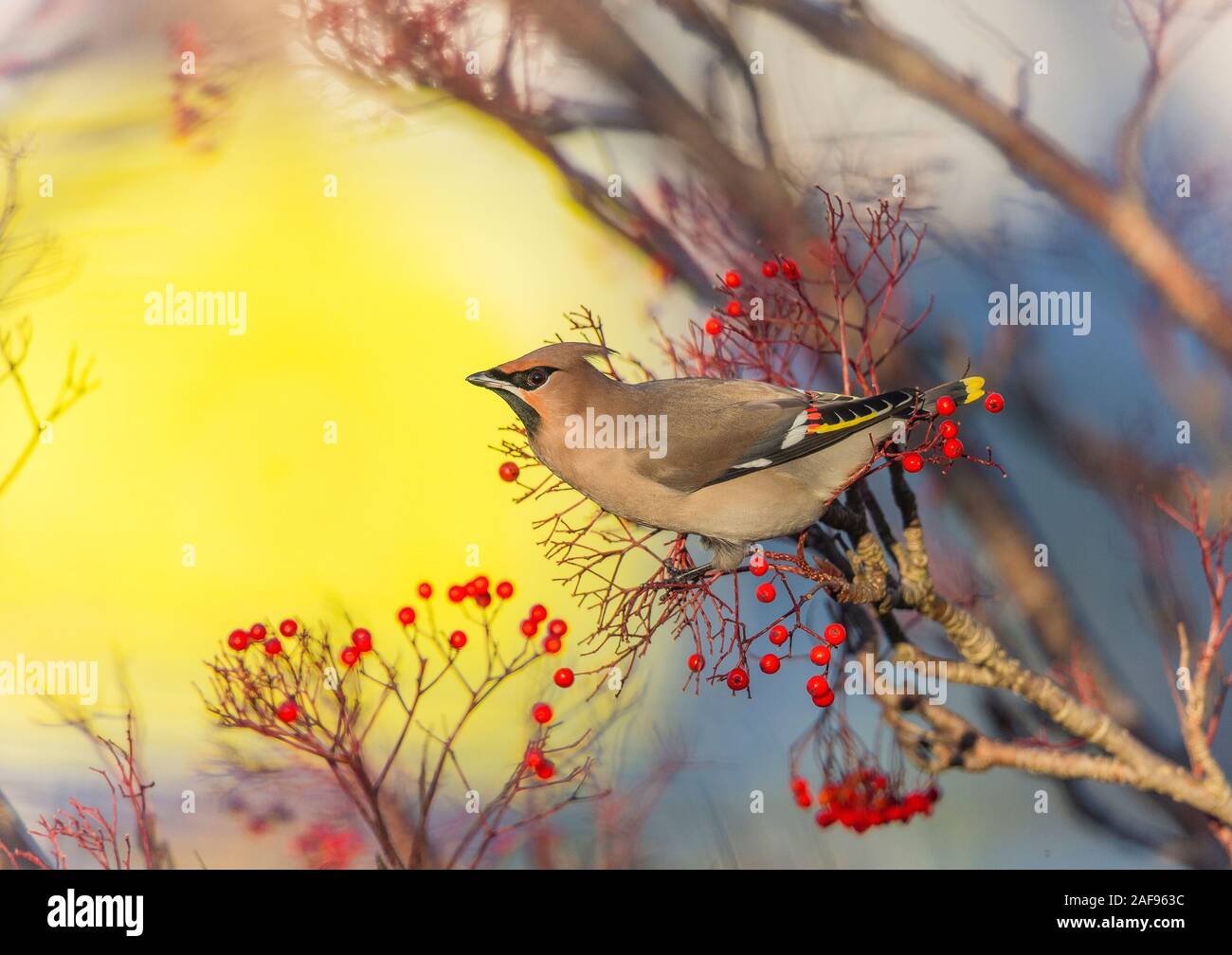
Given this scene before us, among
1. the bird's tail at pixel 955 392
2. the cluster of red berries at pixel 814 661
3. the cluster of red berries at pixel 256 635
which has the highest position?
the bird's tail at pixel 955 392

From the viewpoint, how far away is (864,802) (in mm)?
3143

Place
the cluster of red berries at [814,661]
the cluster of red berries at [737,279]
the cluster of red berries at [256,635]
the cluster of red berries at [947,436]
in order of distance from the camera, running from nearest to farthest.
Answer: the cluster of red berries at [947,436], the cluster of red berries at [814,661], the cluster of red berries at [737,279], the cluster of red berries at [256,635]

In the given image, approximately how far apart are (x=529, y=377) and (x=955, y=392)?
114 centimetres

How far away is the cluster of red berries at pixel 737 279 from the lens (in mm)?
2906

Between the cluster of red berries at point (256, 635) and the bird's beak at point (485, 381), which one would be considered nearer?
the bird's beak at point (485, 381)

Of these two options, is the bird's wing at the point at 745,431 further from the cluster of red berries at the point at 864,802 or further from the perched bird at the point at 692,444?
the cluster of red berries at the point at 864,802

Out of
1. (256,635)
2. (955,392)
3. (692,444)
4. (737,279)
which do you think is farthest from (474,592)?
(955,392)

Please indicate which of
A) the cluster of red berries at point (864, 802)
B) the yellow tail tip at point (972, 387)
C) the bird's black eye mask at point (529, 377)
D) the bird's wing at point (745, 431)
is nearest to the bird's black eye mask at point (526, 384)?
the bird's black eye mask at point (529, 377)

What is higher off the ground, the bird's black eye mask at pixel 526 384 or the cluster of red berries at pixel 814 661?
the bird's black eye mask at pixel 526 384

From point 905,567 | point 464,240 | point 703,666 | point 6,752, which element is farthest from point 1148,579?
point 6,752

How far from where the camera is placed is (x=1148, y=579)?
3195 mm

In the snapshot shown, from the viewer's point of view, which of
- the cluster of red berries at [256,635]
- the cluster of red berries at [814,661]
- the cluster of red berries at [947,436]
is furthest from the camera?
the cluster of red berries at [256,635]

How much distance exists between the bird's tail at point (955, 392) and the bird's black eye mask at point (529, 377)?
990 mm
